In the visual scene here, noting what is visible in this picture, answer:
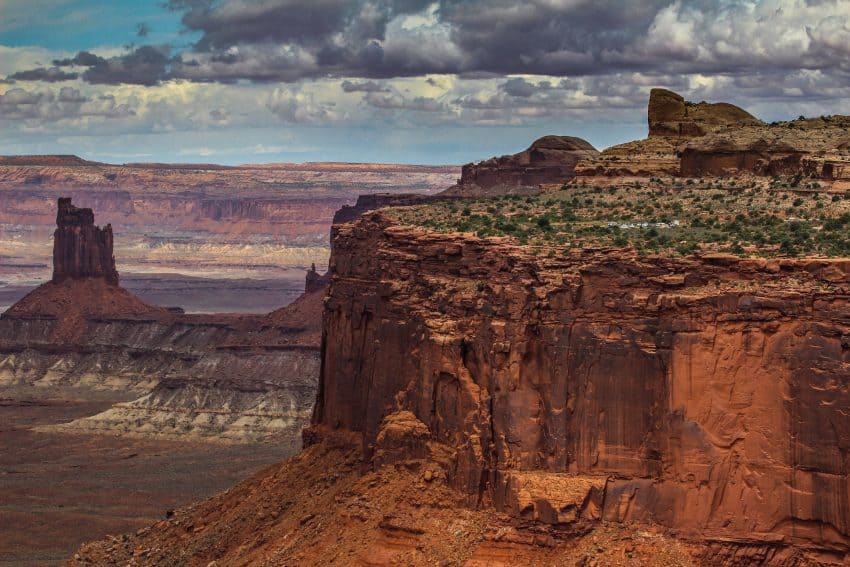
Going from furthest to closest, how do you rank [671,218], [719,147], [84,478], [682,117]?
1. [84,478]
2. [682,117]
3. [719,147]
4. [671,218]

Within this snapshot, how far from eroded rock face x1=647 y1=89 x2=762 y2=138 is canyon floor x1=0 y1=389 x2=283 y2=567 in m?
40.1

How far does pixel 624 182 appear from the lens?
216ft

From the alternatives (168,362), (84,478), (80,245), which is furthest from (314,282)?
(84,478)

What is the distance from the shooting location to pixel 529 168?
497 ft

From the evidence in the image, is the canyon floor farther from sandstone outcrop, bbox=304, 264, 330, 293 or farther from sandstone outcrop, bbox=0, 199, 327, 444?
sandstone outcrop, bbox=304, 264, 330, 293

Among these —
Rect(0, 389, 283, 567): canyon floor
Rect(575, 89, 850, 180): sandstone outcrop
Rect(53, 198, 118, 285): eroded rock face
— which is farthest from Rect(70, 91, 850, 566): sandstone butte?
Rect(53, 198, 118, 285): eroded rock face

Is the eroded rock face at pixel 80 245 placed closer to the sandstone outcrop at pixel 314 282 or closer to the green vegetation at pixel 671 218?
the sandstone outcrop at pixel 314 282

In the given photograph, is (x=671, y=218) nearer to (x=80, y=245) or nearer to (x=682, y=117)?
(x=682, y=117)

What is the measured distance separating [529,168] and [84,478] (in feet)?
144

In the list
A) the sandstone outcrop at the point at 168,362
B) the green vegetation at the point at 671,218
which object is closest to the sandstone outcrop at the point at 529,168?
the sandstone outcrop at the point at 168,362

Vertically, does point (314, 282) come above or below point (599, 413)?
below

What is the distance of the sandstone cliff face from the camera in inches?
1784

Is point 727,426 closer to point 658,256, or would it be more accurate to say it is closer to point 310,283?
point 658,256

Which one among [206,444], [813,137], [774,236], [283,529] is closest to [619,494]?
[774,236]
